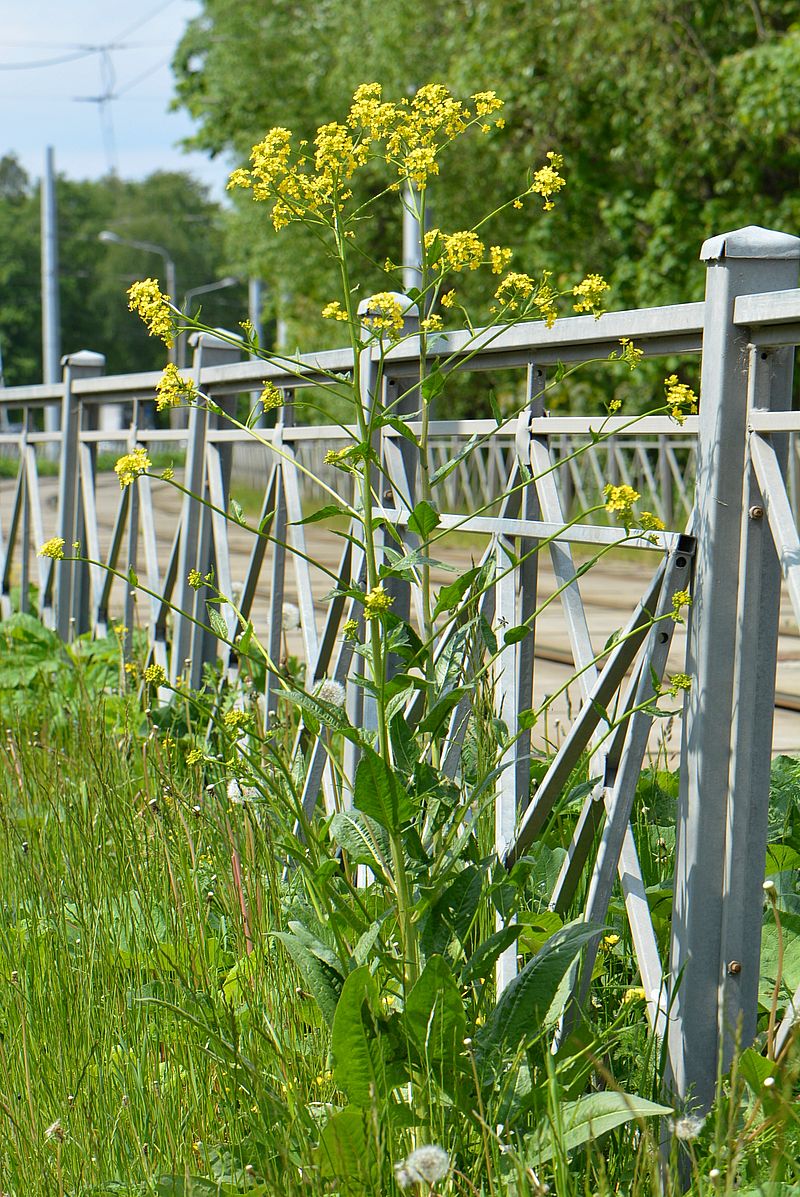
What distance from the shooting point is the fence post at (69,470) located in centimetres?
603

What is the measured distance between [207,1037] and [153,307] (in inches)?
41.8

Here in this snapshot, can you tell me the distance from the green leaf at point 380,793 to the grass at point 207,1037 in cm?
27

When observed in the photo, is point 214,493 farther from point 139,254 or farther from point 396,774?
point 139,254

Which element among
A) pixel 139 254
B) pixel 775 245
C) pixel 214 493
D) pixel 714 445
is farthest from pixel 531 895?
pixel 139 254

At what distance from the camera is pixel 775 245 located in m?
2.03

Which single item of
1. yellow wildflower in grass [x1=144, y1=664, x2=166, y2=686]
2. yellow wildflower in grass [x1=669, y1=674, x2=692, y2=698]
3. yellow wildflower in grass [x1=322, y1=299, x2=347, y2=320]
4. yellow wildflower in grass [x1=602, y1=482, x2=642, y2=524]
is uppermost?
yellow wildflower in grass [x1=322, y1=299, x2=347, y2=320]

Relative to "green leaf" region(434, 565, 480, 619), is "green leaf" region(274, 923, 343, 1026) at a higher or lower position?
lower

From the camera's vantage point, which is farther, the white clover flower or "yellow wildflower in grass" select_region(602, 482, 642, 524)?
"yellow wildflower in grass" select_region(602, 482, 642, 524)

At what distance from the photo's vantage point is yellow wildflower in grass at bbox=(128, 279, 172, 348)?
2041 mm

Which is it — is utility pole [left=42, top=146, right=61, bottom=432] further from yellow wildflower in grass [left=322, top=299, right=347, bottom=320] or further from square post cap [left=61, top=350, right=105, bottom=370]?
yellow wildflower in grass [left=322, top=299, right=347, bottom=320]

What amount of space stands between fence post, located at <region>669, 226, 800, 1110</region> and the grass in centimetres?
8

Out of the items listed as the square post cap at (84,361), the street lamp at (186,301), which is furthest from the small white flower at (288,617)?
the square post cap at (84,361)

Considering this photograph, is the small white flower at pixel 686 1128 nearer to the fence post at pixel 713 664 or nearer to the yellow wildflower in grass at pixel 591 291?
the fence post at pixel 713 664

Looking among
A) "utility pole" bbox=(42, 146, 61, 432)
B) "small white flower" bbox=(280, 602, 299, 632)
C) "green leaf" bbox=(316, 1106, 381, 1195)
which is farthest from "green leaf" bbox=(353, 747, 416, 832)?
"utility pole" bbox=(42, 146, 61, 432)
